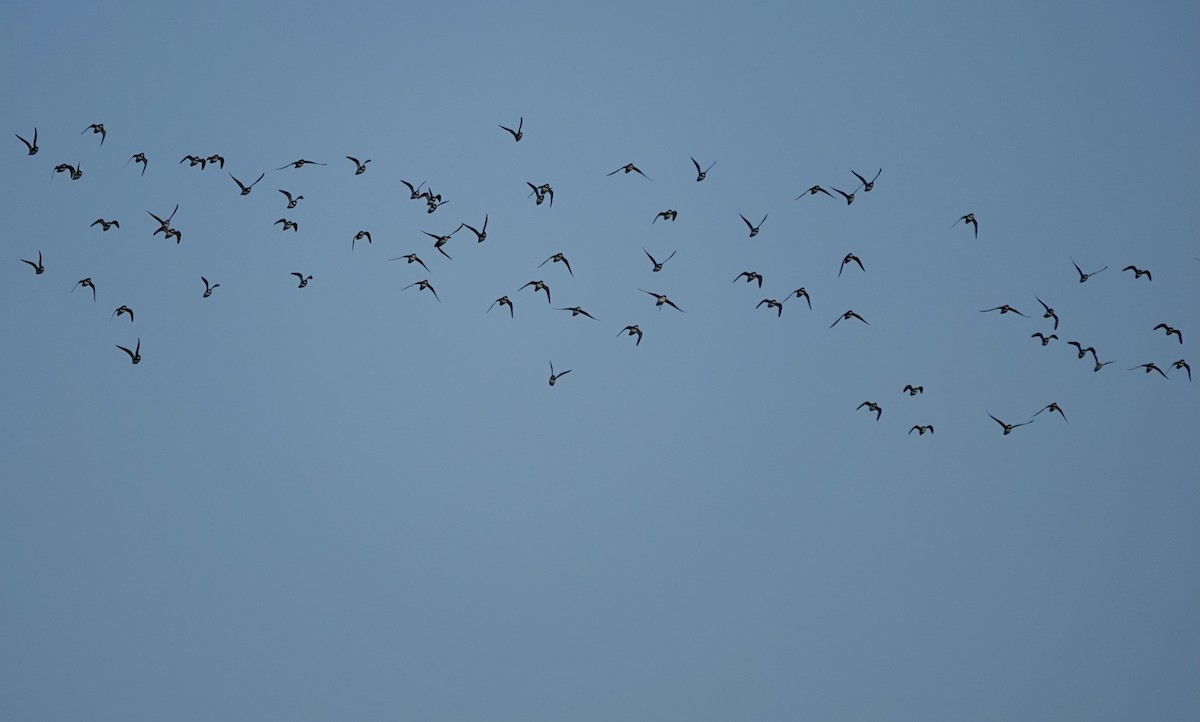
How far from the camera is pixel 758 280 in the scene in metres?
92.5

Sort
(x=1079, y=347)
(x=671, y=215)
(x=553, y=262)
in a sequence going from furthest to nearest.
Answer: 1. (x=1079, y=347)
2. (x=671, y=215)
3. (x=553, y=262)

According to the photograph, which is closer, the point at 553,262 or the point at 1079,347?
the point at 553,262

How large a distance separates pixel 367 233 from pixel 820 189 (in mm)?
24635

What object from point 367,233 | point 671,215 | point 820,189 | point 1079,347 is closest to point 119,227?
point 367,233

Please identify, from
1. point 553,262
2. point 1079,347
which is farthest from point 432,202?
point 1079,347

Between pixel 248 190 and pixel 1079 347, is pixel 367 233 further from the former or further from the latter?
pixel 1079 347

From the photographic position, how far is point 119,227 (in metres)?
90.9

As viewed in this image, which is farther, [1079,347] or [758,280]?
[1079,347]

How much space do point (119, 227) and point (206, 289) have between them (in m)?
5.75

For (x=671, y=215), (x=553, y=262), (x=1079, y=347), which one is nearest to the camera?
(x=553, y=262)

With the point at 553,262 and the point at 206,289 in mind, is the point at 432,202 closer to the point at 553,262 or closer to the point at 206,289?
the point at 553,262

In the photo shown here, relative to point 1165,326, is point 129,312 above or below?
below

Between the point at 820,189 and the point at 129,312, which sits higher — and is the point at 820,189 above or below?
above

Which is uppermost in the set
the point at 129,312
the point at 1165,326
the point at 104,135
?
the point at 1165,326
